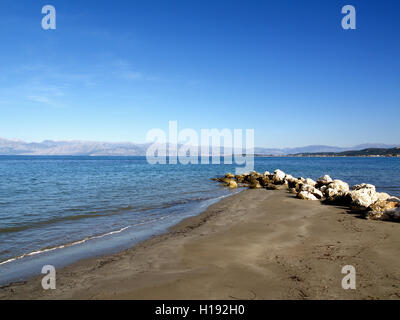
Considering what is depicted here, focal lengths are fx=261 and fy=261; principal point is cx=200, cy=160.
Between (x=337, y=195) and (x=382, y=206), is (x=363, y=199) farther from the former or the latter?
(x=337, y=195)

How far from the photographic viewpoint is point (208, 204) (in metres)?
19.6

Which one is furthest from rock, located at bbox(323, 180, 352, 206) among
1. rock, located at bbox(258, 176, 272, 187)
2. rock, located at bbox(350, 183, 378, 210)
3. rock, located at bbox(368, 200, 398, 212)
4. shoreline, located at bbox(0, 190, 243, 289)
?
shoreline, located at bbox(0, 190, 243, 289)

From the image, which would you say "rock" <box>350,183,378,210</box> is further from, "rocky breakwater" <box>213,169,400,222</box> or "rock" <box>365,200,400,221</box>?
"rock" <box>365,200,400,221</box>

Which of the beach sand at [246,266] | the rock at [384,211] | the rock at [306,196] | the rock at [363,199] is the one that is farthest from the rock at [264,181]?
the beach sand at [246,266]

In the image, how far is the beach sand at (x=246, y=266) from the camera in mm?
5801

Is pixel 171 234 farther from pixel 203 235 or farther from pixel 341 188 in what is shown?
pixel 341 188

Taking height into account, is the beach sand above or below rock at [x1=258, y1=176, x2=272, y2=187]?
above

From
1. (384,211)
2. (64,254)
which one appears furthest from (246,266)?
(384,211)

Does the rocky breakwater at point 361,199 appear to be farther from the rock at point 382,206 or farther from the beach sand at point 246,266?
the beach sand at point 246,266

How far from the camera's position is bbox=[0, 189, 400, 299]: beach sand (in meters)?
5.80

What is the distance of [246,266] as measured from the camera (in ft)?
23.7
